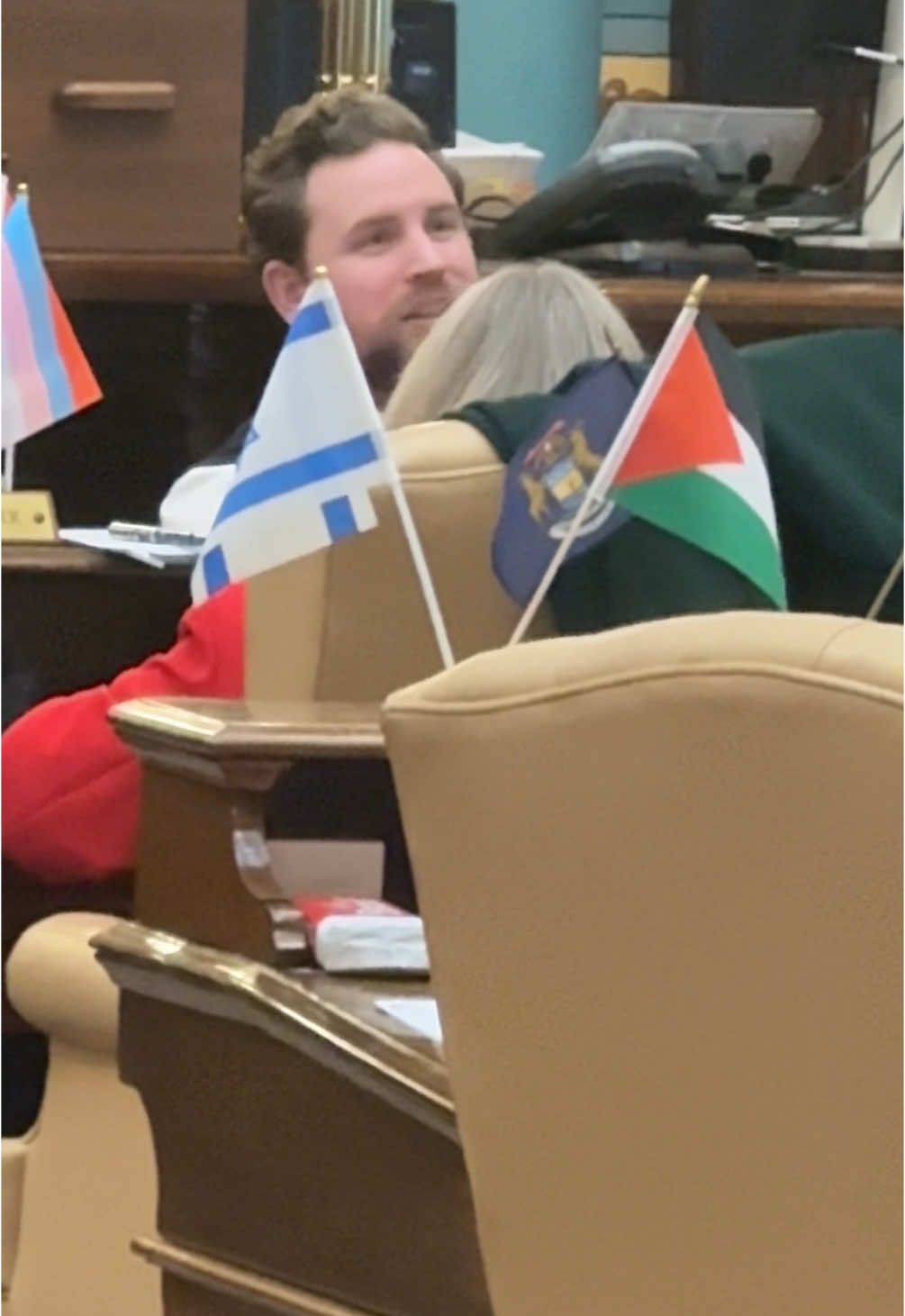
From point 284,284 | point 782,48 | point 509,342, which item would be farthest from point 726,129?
point 509,342

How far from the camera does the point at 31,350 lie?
2.12 meters

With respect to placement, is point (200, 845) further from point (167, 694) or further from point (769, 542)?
point (769, 542)

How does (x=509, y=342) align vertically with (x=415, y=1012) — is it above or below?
above

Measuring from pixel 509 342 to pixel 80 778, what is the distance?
0.49m

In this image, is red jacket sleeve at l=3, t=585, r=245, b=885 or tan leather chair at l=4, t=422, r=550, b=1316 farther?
red jacket sleeve at l=3, t=585, r=245, b=885

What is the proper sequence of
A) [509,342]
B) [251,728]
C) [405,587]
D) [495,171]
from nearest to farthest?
[251,728] < [405,587] < [509,342] < [495,171]

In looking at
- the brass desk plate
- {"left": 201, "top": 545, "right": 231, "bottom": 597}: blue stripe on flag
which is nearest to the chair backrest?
{"left": 201, "top": 545, "right": 231, "bottom": 597}: blue stripe on flag

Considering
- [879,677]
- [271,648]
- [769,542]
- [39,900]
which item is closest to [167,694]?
[271,648]

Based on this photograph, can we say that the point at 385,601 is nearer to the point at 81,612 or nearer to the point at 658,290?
the point at 81,612

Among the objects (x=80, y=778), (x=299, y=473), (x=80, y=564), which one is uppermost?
(x=299, y=473)

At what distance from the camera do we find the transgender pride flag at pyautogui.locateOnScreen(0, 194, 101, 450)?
213 cm

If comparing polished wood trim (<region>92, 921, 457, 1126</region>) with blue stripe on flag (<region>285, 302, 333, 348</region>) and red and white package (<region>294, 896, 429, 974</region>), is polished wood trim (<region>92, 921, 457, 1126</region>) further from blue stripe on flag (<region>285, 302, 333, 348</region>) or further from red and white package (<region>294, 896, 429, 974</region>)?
blue stripe on flag (<region>285, 302, 333, 348</region>)

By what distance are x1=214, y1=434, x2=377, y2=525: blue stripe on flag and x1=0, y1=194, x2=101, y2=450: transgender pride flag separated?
0.42 meters

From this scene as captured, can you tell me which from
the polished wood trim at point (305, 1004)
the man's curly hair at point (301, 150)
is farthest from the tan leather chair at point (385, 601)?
the man's curly hair at point (301, 150)
